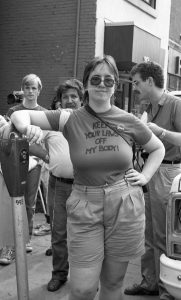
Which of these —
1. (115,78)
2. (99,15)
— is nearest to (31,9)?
(99,15)

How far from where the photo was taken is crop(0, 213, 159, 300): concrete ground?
365 centimetres

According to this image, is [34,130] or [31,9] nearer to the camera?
[34,130]

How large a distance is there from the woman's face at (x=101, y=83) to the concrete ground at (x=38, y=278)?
192cm

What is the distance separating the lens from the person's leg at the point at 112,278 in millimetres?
2539

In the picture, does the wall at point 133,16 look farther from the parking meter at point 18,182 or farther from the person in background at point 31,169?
the parking meter at point 18,182

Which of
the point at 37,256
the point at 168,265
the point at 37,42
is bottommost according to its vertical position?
the point at 37,256

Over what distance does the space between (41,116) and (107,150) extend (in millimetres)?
423

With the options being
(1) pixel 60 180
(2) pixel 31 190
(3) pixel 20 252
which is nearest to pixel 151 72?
(1) pixel 60 180

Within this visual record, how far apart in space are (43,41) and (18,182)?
22.8ft

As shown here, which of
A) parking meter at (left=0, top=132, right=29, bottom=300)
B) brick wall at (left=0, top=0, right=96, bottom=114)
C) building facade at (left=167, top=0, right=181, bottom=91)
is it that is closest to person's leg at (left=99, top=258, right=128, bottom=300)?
parking meter at (left=0, top=132, right=29, bottom=300)

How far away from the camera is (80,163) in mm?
2422

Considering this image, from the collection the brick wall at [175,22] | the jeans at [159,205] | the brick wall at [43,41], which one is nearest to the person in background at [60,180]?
the jeans at [159,205]

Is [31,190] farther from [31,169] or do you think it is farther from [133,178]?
[133,178]

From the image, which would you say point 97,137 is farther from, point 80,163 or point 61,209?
point 61,209
